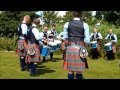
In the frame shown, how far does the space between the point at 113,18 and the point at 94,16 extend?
725 centimetres

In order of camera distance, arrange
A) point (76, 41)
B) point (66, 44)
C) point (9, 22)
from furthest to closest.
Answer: point (9, 22) < point (66, 44) < point (76, 41)

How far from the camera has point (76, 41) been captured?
5.44 meters

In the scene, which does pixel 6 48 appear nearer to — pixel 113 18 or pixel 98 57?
pixel 98 57

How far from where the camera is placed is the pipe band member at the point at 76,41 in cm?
537

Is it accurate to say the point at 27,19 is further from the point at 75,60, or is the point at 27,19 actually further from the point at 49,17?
the point at 49,17

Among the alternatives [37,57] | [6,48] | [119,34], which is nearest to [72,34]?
A: [37,57]

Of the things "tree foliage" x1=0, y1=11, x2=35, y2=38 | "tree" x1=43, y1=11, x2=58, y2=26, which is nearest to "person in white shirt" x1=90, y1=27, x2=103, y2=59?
"tree foliage" x1=0, y1=11, x2=35, y2=38

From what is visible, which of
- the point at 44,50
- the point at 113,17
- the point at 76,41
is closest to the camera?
the point at 76,41

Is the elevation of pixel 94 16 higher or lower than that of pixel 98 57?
higher

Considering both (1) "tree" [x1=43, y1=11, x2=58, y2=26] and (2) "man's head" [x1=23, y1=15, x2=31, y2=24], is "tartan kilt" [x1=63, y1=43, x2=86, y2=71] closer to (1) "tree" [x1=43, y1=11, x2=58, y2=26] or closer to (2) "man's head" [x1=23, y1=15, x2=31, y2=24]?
(2) "man's head" [x1=23, y1=15, x2=31, y2=24]

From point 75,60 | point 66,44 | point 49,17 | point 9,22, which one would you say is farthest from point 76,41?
point 49,17

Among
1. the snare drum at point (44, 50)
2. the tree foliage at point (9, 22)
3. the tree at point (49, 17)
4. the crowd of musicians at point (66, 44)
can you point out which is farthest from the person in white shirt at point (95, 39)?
the tree at point (49, 17)
